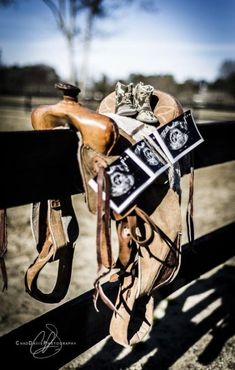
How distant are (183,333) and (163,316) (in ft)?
0.68

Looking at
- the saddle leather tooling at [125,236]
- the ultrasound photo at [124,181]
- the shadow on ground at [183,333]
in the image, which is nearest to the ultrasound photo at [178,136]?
the saddle leather tooling at [125,236]

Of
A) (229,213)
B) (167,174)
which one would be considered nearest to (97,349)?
(167,174)

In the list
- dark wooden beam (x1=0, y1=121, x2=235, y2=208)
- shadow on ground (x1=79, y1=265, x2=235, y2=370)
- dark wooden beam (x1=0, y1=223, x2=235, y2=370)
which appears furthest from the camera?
shadow on ground (x1=79, y1=265, x2=235, y2=370)

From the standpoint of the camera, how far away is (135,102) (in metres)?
1.25

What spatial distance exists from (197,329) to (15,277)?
1.47m

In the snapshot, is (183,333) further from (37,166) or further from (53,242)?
(37,166)

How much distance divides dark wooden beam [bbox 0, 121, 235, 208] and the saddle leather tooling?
65 mm

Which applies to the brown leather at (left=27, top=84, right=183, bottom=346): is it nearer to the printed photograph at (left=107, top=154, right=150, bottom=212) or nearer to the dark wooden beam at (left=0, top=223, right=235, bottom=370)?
the printed photograph at (left=107, top=154, right=150, bottom=212)

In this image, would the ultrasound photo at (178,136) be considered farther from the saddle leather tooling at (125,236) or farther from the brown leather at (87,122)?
the brown leather at (87,122)

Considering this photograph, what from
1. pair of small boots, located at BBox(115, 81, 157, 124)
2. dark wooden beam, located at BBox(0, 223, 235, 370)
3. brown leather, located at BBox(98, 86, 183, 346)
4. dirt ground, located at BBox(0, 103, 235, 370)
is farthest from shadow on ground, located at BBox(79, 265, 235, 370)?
pair of small boots, located at BBox(115, 81, 157, 124)

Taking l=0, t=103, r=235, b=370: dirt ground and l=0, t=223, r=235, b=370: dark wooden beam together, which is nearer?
l=0, t=223, r=235, b=370: dark wooden beam

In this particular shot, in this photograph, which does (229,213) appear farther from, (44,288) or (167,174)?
(167,174)

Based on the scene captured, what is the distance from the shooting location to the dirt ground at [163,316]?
6.22 feet

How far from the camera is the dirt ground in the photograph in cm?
190
